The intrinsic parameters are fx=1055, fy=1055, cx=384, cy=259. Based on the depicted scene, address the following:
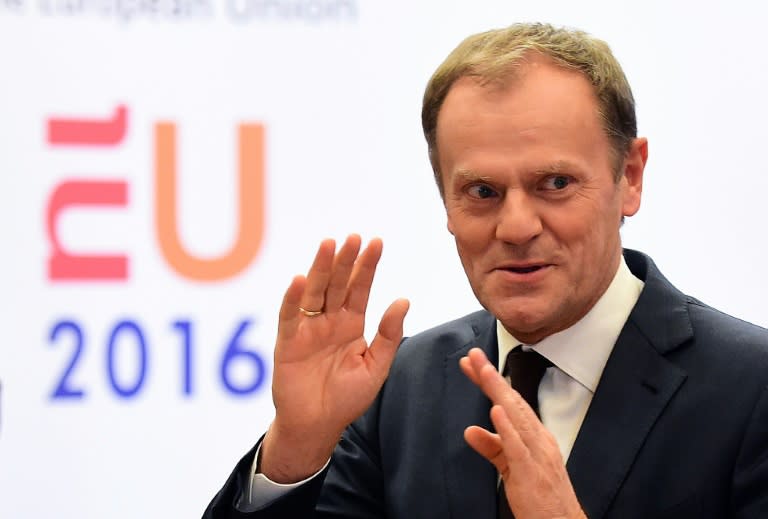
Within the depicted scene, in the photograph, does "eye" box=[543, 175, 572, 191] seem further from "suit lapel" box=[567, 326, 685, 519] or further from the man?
"suit lapel" box=[567, 326, 685, 519]

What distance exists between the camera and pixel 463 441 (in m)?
1.76

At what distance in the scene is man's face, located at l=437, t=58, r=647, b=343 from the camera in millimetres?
1643

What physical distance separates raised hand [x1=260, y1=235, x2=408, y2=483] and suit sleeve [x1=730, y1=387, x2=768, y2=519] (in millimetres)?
546

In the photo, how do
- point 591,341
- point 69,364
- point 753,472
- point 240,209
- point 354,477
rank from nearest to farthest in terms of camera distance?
point 753,472 → point 591,341 → point 354,477 → point 69,364 → point 240,209

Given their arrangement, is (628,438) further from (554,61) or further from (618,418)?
(554,61)

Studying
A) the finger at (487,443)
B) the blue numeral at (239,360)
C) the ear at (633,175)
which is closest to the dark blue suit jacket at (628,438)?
the ear at (633,175)

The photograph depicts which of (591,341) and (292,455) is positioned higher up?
(591,341)

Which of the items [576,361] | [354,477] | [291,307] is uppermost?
[291,307]

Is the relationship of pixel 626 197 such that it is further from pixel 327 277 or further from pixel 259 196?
pixel 259 196

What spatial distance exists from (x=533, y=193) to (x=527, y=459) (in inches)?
18.4

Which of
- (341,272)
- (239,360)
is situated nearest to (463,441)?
(341,272)

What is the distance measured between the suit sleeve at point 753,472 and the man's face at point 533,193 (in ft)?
1.06

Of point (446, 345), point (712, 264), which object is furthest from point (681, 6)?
point (446, 345)

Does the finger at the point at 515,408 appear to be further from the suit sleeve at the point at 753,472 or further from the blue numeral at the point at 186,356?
the blue numeral at the point at 186,356
